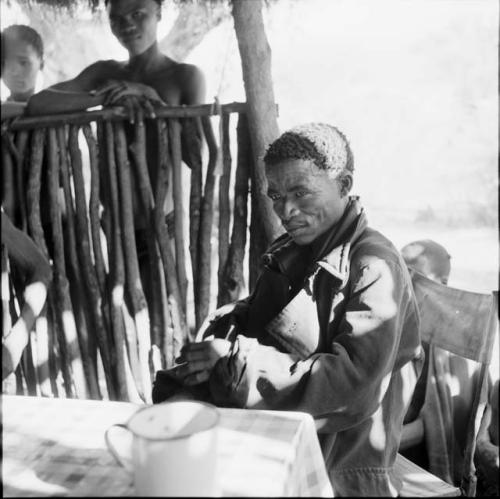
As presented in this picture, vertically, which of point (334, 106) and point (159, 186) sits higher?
point (334, 106)

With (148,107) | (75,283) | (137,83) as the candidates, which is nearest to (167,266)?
(75,283)

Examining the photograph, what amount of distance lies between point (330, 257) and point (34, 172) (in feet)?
6.05

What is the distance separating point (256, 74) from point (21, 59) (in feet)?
3.67

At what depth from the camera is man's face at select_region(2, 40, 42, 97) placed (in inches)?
108

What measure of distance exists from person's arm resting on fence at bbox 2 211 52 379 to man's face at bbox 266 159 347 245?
4.20ft

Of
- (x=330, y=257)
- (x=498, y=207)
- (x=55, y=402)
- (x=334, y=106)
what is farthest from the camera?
(x=334, y=106)

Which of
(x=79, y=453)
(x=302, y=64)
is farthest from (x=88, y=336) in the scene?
(x=302, y=64)

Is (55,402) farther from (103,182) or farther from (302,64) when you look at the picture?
(302,64)

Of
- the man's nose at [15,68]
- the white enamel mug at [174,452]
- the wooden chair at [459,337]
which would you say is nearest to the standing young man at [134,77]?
the man's nose at [15,68]

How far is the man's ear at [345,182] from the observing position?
6.86 ft

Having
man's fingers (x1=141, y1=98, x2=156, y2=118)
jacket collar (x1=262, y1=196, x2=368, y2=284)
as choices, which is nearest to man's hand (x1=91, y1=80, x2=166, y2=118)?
man's fingers (x1=141, y1=98, x2=156, y2=118)

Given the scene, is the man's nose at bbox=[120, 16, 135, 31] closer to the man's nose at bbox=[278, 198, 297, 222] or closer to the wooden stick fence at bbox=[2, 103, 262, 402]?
the wooden stick fence at bbox=[2, 103, 262, 402]

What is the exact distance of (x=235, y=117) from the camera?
323 cm

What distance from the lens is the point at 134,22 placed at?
3129 millimetres
